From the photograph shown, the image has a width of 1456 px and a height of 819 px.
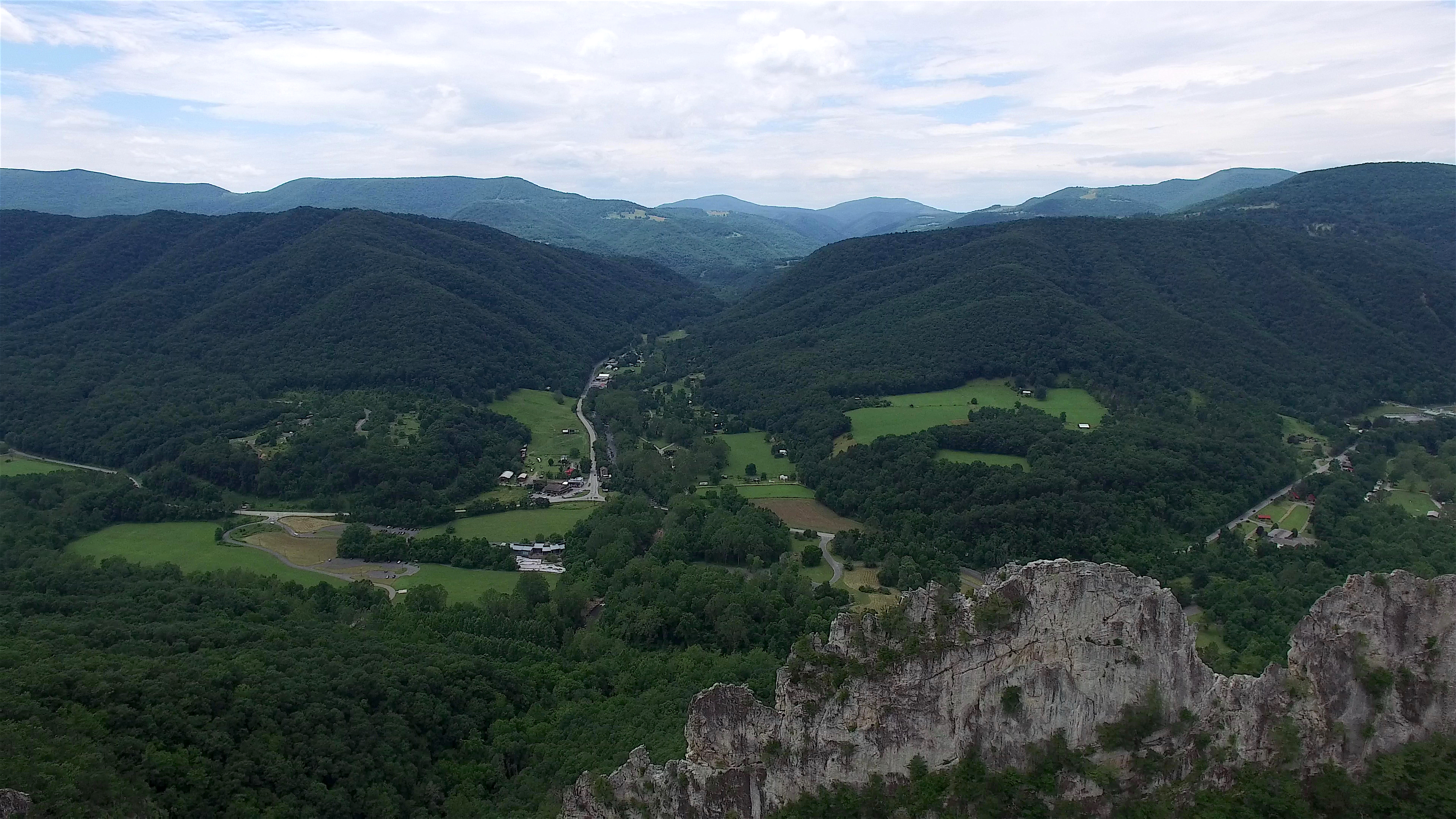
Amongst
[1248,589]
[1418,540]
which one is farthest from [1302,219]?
[1248,589]

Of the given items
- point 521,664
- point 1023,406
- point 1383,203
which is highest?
point 1383,203

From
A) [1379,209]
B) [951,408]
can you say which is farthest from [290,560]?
[1379,209]

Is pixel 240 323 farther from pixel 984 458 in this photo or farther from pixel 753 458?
pixel 984 458

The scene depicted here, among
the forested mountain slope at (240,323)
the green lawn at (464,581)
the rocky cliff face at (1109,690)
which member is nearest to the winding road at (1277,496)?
the rocky cliff face at (1109,690)

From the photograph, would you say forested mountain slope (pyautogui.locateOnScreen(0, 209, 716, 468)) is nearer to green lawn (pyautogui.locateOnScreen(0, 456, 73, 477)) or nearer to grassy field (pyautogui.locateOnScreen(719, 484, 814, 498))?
green lawn (pyautogui.locateOnScreen(0, 456, 73, 477))

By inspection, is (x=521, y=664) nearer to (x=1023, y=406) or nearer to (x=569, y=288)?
(x=1023, y=406)

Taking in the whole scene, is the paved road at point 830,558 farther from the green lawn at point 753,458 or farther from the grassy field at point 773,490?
the green lawn at point 753,458
